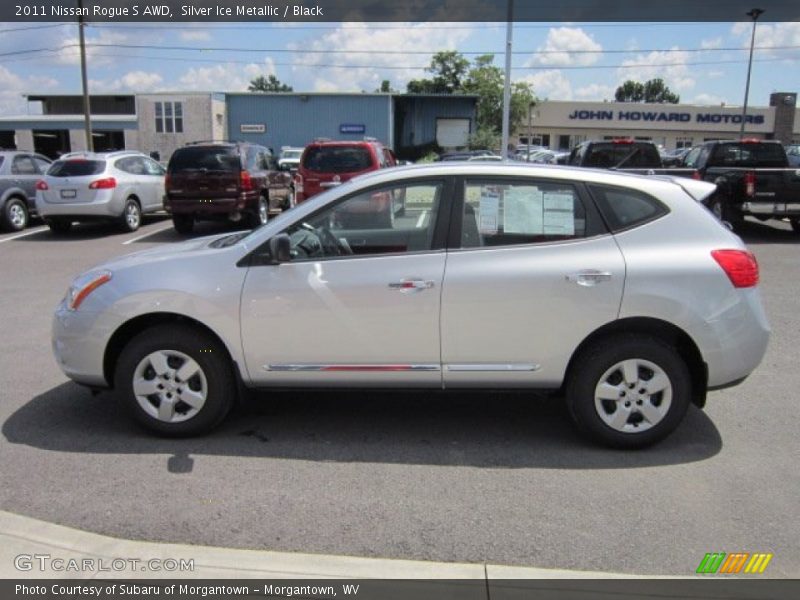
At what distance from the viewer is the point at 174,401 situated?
14.0ft

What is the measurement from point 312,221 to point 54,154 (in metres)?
59.8

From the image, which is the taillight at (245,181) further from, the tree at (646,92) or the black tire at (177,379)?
the tree at (646,92)

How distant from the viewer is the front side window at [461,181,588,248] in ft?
13.6

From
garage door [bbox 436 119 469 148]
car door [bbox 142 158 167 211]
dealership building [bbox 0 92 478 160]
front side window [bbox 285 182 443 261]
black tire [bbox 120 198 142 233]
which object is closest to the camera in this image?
front side window [bbox 285 182 443 261]

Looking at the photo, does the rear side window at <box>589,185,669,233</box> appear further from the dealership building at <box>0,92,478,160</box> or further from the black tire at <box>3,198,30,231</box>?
the dealership building at <box>0,92,478,160</box>

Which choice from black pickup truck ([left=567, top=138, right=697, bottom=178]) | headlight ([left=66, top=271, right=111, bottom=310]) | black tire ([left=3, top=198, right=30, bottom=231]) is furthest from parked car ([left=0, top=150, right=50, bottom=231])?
headlight ([left=66, top=271, right=111, bottom=310])

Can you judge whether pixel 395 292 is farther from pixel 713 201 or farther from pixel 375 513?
pixel 713 201

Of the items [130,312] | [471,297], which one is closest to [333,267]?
[471,297]

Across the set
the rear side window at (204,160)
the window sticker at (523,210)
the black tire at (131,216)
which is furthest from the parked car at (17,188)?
the window sticker at (523,210)

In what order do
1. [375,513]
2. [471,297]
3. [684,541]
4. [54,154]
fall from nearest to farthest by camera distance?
[684,541] < [375,513] < [471,297] < [54,154]

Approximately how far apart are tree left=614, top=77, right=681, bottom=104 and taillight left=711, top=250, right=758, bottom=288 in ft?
421

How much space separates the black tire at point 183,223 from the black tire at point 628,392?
39.5 feet

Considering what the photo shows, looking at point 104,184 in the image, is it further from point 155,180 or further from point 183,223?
point 155,180

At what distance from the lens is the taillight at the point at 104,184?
14156mm
